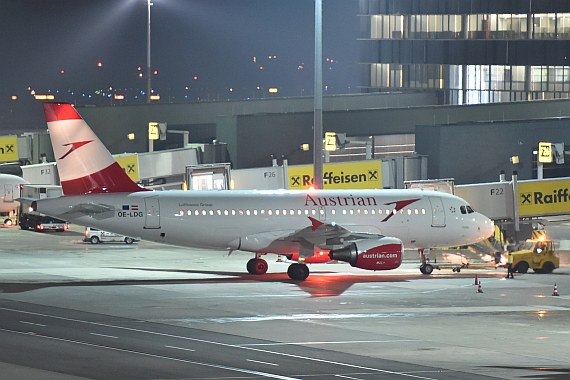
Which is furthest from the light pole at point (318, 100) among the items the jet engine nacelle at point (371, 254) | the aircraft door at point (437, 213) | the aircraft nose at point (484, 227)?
the aircraft nose at point (484, 227)

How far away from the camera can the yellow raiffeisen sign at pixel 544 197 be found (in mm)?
66500

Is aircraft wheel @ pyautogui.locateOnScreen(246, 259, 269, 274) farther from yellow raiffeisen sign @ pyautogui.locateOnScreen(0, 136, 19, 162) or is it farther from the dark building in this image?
the dark building

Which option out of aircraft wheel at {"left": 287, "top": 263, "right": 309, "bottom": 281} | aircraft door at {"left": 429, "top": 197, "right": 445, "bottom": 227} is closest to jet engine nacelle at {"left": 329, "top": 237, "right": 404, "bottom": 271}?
aircraft wheel at {"left": 287, "top": 263, "right": 309, "bottom": 281}

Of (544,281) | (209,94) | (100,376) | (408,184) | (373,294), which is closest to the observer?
(100,376)

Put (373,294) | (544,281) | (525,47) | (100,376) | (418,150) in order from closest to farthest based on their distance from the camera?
(100,376)
(373,294)
(544,281)
(418,150)
(525,47)

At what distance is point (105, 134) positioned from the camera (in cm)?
7962

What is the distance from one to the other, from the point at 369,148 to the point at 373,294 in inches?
1196

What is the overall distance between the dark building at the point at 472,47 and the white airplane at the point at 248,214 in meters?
61.2

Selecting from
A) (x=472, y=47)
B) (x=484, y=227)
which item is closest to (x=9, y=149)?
(x=484, y=227)

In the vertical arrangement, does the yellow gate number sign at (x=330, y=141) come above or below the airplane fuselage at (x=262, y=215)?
above

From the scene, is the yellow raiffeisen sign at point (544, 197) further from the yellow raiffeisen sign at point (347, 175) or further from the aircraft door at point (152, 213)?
the aircraft door at point (152, 213)

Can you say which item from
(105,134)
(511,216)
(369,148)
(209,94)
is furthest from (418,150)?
(209,94)

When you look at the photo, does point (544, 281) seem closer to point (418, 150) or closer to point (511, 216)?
point (511, 216)

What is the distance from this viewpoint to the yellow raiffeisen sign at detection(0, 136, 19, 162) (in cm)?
7656
